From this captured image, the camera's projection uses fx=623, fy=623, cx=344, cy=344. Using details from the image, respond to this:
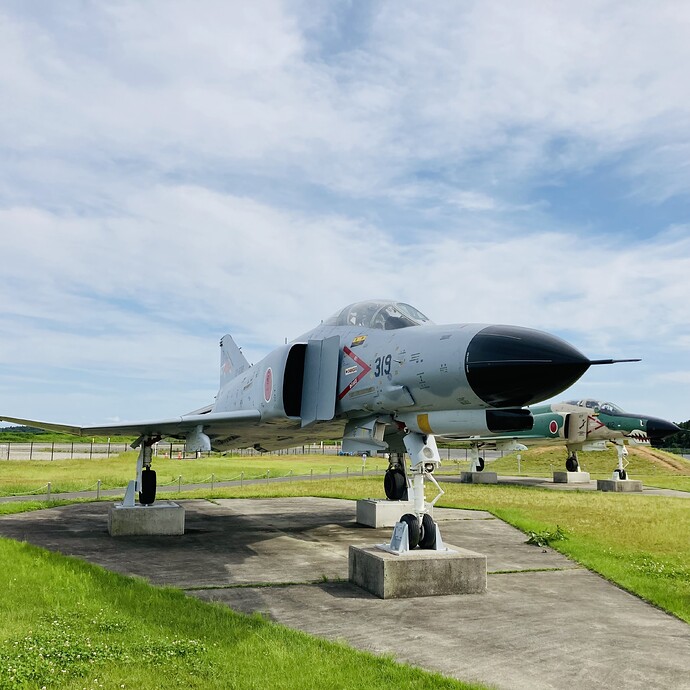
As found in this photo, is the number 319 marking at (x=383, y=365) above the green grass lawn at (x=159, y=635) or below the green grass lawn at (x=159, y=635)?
above

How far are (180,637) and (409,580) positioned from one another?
2.89m

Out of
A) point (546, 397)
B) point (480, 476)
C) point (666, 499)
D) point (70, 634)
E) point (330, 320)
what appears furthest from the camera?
point (480, 476)

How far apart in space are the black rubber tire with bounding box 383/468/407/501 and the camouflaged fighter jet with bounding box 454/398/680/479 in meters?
14.1

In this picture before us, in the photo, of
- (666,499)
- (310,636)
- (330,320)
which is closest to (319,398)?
(330,320)

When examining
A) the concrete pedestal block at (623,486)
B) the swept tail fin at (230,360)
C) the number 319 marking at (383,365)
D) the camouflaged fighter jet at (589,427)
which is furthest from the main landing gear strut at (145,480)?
the concrete pedestal block at (623,486)

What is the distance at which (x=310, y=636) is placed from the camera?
5512mm

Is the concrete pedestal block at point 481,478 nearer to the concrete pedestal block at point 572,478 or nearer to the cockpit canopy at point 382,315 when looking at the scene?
the concrete pedestal block at point 572,478

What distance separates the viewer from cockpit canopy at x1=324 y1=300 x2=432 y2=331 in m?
8.88

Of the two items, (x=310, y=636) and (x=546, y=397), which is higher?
(x=546, y=397)

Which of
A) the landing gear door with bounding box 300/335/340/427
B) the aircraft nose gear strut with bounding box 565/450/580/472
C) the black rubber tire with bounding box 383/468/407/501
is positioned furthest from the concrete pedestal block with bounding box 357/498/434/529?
the aircraft nose gear strut with bounding box 565/450/580/472

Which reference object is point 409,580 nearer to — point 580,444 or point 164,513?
point 164,513

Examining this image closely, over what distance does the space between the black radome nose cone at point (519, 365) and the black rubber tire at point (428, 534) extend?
A: 182cm

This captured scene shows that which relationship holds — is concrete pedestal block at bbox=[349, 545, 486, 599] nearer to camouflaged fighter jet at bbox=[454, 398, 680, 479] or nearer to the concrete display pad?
the concrete display pad

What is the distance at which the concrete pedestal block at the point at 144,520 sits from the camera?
39.0 feet
